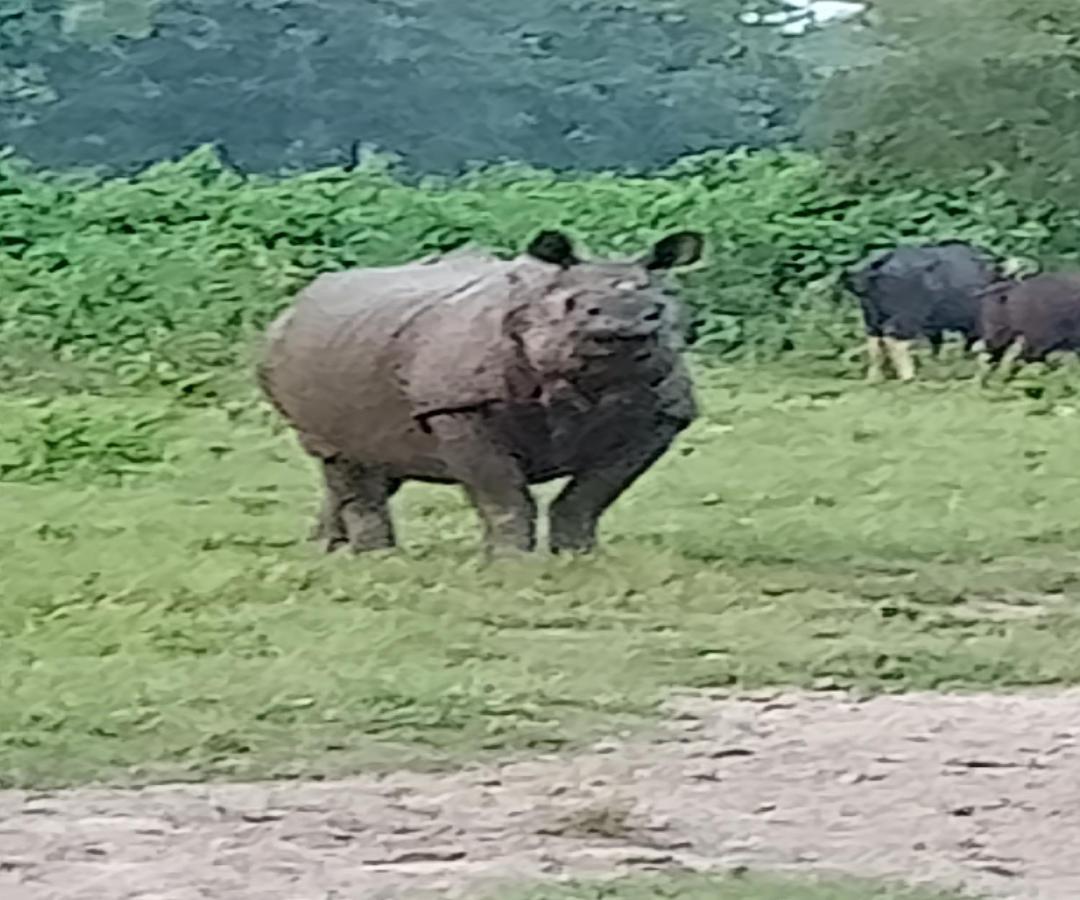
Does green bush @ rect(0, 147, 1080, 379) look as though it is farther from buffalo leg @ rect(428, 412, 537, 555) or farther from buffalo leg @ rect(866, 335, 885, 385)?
buffalo leg @ rect(428, 412, 537, 555)

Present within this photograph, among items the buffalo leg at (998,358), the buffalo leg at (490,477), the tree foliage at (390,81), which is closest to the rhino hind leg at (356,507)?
the buffalo leg at (490,477)

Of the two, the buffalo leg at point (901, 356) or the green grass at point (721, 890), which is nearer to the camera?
the green grass at point (721, 890)

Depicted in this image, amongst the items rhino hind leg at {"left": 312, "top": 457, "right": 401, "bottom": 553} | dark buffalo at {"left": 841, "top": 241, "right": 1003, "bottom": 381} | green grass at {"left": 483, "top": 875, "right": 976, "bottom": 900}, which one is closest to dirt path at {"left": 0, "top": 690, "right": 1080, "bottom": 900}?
green grass at {"left": 483, "top": 875, "right": 976, "bottom": 900}

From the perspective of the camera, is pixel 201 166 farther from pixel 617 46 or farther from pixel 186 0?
pixel 617 46

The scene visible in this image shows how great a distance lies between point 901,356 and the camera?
13.8m

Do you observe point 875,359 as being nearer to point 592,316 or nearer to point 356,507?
point 356,507

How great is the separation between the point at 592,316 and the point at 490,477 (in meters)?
0.55

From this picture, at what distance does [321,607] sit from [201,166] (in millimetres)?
8578

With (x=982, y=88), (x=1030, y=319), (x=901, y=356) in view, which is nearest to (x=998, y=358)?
(x=1030, y=319)

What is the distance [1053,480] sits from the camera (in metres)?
9.80

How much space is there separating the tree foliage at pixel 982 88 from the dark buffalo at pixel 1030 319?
66 centimetres

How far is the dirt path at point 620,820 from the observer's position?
14.8ft

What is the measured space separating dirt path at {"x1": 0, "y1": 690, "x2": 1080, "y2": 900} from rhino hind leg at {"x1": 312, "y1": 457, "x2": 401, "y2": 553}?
2.58 m

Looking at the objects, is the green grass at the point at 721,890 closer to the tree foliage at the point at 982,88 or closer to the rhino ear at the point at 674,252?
the rhino ear at the point at 674,252
